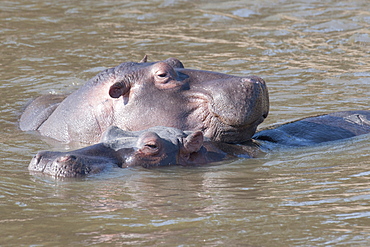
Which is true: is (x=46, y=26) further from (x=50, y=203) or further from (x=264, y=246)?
(x=264, y=246)

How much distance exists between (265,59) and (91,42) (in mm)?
3286

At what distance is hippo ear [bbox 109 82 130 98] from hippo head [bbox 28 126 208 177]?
70 centimetres

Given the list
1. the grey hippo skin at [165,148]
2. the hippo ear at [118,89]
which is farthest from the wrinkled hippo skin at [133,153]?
the hippo ear at [118,89]

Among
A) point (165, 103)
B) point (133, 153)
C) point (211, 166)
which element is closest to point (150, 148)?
point (133, 153)

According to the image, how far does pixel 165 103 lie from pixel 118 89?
538mm

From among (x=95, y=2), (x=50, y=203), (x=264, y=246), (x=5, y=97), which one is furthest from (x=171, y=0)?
(x=264, y=246)

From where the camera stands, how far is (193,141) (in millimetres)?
5941

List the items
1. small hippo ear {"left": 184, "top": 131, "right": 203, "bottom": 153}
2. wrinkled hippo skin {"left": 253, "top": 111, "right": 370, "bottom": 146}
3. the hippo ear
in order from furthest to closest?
wrinkled hippo skin {"left": 253, "top": 111, "right": 370, "bottom": 146} < the hippo ear < small hippo ear {"left": 184, "top": 131, "right": 203, "bottom": 153}

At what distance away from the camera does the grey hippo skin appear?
18.0 feet

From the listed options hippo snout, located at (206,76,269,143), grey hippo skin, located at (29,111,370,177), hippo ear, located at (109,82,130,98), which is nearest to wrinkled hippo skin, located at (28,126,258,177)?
grey hippo skin, located at (29,111,370,177)

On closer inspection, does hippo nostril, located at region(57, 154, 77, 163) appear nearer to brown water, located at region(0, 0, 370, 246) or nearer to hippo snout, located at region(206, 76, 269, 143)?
brown water, located at region(0, 0, 370, 246)

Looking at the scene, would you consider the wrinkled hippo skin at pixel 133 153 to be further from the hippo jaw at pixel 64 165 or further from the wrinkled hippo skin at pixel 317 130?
the wrinkled hippo skin at pixel 317 130

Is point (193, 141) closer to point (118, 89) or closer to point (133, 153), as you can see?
point (133, 153)

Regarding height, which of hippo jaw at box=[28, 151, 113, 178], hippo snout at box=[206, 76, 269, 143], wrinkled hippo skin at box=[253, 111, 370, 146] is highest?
hippo snout at box=[206, 76, 269, 143]
